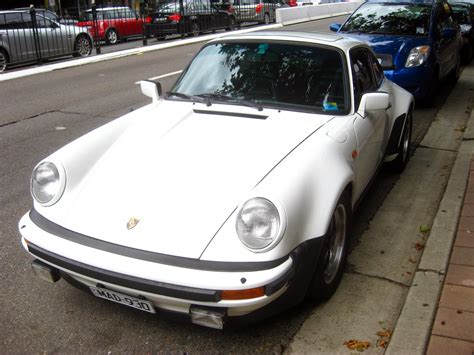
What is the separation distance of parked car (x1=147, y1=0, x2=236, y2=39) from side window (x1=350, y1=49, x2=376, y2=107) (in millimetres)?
16220

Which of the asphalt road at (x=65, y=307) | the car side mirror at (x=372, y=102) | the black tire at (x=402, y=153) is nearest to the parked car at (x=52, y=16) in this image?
the asphalt road at (x=65, y=307)

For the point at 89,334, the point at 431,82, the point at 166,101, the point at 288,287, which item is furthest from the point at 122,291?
the point at 431,82

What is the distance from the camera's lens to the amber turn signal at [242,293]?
8.13 ft

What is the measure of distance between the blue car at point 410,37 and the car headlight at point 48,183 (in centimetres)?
561

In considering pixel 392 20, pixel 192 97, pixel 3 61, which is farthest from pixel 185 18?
pixel 192 97

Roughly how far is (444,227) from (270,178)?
2.09m

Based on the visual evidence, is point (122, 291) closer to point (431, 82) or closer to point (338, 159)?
point (338, 159)

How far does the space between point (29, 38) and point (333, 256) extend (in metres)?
12.9

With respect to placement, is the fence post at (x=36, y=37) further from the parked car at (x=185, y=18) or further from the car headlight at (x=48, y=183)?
the car headlight at (x=48, y=183)

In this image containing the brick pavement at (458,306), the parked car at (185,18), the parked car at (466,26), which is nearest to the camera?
the brick pavement at (458,306)

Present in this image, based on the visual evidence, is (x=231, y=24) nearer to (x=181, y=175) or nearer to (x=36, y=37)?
(x=36, y=37)

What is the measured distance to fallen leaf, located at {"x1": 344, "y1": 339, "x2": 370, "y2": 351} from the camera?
2874mm

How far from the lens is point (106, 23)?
66.6ft

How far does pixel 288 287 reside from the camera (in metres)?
2.66
